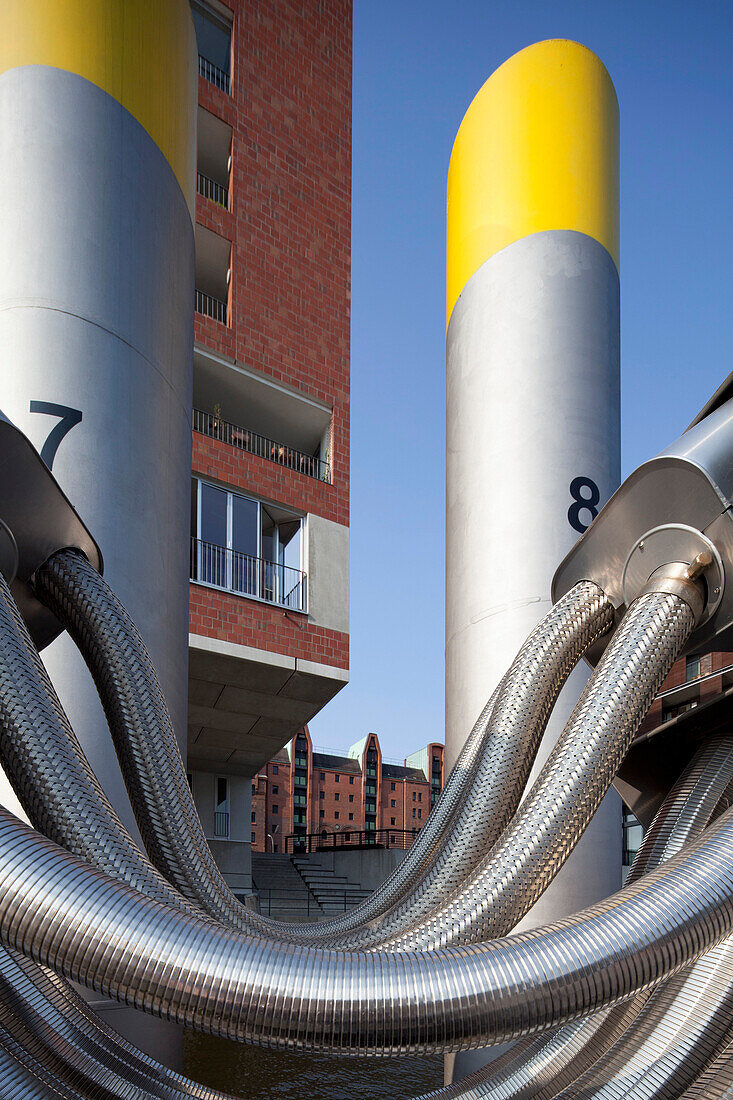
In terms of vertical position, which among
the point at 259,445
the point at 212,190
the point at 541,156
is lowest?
the point at 541,156

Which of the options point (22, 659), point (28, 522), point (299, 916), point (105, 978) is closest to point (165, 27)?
point (28, 522)

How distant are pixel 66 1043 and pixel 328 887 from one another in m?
19.9

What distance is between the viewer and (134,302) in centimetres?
457

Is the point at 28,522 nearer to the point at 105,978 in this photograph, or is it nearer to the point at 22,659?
the point at 22,659

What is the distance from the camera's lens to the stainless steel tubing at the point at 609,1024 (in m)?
2.85

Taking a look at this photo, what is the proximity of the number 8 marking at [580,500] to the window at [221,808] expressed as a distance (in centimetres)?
1583

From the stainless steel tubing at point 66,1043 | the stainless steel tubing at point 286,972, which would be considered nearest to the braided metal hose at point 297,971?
the stainless steel tubing at point 286,972

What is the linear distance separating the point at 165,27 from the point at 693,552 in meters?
4.05

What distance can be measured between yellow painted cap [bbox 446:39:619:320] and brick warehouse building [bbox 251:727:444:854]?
69816 mm

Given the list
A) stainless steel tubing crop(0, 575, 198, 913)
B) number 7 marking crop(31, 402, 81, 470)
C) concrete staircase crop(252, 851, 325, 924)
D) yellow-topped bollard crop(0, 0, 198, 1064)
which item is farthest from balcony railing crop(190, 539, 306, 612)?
stainless steel tubing crop(0, 575, 198, 913)

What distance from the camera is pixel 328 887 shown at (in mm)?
21469

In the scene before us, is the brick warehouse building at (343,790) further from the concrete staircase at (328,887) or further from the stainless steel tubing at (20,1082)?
the stainless steel tubing at (20,1082)

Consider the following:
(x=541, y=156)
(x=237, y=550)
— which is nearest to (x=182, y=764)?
(x=541, y=156)

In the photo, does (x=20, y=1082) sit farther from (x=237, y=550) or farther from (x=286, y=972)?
(x=237, y=550)
